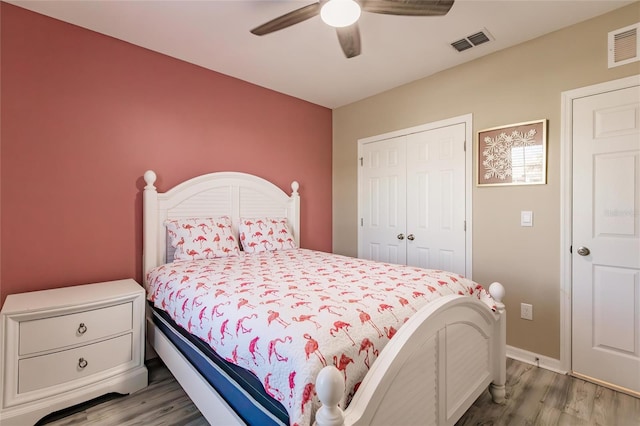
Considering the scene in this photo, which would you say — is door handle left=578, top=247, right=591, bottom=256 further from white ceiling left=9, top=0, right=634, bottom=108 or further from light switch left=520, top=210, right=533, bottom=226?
white ceiling left=9, top=0, right=634, bottom=108

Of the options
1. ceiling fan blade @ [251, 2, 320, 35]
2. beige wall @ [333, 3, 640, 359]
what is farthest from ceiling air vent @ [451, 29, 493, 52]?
Result: ceiling fan blade @ [251, 2, 320, 35]

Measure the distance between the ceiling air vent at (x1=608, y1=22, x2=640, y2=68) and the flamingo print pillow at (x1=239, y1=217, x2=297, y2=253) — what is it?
9.39 feet

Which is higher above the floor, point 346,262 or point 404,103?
point 404,103

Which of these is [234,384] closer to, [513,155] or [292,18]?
[292,18]

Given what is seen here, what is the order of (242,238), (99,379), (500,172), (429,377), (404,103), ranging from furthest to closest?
(404,103) < (242,238) < (500,172) < (99,379) < (429,377)

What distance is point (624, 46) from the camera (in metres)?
2.02

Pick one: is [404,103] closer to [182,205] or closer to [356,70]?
[356,70]

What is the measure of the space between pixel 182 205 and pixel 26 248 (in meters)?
1.04

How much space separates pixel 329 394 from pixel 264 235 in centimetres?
224

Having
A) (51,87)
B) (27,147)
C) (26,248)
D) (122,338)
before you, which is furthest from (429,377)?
(51,87)

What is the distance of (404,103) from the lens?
327cm

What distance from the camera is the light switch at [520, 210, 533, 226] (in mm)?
2424

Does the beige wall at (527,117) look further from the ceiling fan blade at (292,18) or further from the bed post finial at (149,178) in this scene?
the bed post finial at (149,178)

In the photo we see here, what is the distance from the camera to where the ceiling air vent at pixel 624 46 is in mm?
1971
